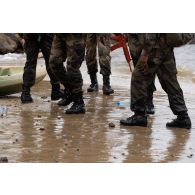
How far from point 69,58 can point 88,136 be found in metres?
1.49

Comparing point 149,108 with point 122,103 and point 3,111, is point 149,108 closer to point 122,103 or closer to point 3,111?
point 122,103

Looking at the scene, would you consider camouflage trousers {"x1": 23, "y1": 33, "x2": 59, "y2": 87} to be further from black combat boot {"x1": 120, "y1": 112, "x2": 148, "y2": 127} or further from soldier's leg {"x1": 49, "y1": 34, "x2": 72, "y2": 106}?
black combat boot {"x1": 120, "y1": 112, "x2": 148, "y2": 127}

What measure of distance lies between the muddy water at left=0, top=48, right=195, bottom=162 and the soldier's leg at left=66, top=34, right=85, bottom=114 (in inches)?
6.2

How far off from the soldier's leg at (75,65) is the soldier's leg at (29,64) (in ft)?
3.83

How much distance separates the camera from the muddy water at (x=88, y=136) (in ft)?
16.8

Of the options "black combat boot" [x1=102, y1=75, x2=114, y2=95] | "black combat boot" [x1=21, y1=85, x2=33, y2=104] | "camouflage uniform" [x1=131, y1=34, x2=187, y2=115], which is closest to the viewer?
"camouflage uniform" [x1=131, y1=34, x2=187, y2=115]

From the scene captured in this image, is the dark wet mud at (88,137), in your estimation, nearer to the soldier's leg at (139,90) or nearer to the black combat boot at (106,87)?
the soldier's leg at (139,90)

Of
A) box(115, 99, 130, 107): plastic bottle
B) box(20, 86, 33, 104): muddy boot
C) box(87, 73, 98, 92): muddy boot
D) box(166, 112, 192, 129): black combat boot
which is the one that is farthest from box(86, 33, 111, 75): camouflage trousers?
box(166, 112, 192, 129): black combat boot

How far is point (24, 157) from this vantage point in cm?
498

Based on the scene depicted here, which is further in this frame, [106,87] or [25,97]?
[106,87]

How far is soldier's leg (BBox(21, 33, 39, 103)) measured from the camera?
836cm

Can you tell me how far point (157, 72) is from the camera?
264 inches

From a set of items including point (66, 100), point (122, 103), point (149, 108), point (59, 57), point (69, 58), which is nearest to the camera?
point (69, 58)

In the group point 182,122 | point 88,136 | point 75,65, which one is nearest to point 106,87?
point 75,65
